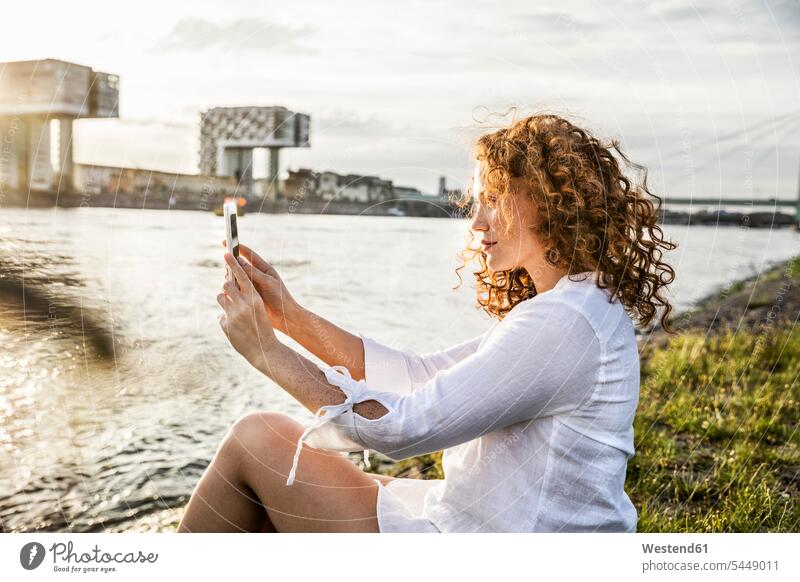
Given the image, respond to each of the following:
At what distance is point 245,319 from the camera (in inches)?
59.3

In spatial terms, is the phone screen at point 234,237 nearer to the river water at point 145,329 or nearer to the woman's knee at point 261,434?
the woman's knee at point 261,434

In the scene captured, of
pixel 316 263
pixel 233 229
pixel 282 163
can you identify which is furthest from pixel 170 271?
pixel 233 229

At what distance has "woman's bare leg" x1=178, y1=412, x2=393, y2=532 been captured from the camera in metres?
1.58

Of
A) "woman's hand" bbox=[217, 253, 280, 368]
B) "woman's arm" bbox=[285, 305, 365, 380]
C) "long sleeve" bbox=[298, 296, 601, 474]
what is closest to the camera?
"long sleeve" bbox=[298, 296, 601, 474]

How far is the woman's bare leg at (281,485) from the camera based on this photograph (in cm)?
158

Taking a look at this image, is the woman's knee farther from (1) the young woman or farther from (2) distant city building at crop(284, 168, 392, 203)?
(2) distant city building at crop(284, 168, 392, 203)

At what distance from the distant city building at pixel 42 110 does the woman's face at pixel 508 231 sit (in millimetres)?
1219

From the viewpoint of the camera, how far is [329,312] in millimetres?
3566
